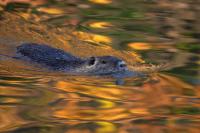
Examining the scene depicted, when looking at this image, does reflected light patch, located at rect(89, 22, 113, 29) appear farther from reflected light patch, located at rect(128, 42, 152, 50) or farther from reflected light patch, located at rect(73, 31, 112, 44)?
reflected light patch, located at rect(128, 42, 152, 50)

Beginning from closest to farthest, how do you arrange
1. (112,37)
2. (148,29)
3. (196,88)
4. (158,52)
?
(196,88) < (158,52) < (112,37) < (148,29)

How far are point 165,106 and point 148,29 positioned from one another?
13.2ft

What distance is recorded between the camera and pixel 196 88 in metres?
6.00

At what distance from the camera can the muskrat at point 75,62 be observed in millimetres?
6755

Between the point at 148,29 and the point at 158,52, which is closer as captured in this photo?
the point at 158,52

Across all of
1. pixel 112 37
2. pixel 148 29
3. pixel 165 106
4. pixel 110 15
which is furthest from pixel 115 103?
pixel 110 15

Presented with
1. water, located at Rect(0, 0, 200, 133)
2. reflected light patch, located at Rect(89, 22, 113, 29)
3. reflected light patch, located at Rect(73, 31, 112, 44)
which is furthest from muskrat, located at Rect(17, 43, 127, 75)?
reflected light patch, located at Rect(89, 22, 113, 29)

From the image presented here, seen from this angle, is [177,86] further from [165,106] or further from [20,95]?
[20,95]

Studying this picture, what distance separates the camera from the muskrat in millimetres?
6755

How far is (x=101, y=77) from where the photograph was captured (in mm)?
6543

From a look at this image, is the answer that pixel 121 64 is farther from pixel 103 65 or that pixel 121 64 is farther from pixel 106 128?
pixel 106 128

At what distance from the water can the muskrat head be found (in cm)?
26

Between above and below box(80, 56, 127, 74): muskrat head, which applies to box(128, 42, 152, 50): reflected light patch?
above

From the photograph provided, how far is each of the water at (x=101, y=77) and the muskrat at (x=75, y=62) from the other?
21 centimetres
